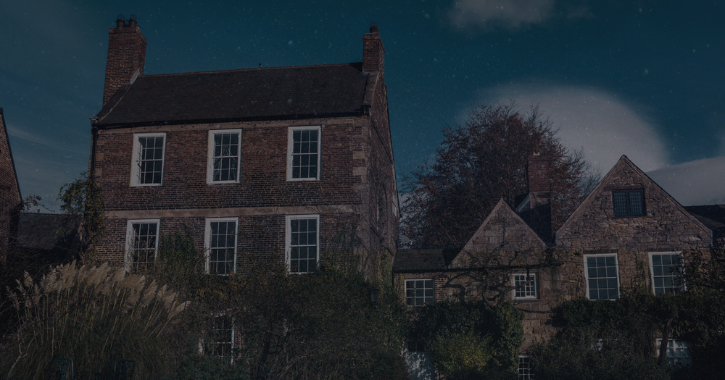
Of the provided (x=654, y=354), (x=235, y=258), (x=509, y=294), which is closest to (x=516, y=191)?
(x=509, y=294)

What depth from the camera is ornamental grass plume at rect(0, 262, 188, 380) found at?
7.98 meters

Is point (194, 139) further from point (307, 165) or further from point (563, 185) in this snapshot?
point (563, 185)

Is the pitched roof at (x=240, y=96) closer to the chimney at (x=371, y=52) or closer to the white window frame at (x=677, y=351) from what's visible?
the chimney at (x=371, y=52)

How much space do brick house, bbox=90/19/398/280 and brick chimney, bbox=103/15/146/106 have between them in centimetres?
176

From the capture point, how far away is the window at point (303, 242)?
17734 mm

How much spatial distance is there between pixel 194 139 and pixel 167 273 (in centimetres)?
606

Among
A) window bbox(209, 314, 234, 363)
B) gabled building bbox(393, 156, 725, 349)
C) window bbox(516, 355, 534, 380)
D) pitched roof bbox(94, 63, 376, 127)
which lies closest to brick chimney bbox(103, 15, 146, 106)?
pitched roof bbox(94, 63, 376, 127)

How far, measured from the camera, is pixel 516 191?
97.9 feet

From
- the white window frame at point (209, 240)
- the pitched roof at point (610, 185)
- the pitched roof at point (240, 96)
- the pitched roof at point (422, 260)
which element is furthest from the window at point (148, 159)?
the pitched roof at point (610, 185)

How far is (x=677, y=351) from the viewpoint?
60.6ft

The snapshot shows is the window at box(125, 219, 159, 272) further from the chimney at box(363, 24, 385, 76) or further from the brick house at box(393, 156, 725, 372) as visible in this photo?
the chimney at box(363, 24, 385, 76)

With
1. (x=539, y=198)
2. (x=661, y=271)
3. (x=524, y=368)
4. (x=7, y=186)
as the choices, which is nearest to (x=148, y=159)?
(x=7, y=186)

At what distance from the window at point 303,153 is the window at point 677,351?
41.4ft

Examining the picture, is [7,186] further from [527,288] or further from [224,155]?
[527,288]
